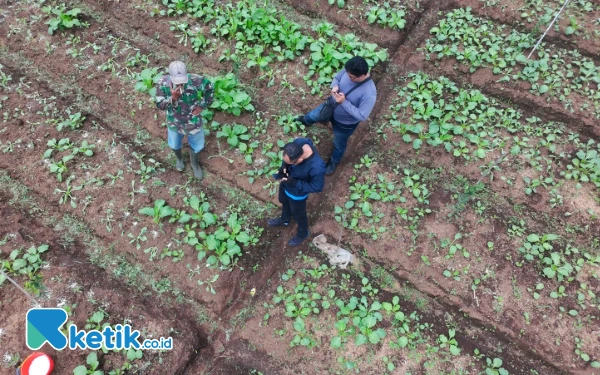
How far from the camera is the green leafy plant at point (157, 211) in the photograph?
496 cm

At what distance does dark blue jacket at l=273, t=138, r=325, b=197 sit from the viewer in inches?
149

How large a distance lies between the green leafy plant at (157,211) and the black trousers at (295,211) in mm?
1524

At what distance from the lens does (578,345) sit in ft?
14.4

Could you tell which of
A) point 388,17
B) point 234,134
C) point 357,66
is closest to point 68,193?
point 234,134

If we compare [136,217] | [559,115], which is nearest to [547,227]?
[559,115]

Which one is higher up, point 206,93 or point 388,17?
point 388,17

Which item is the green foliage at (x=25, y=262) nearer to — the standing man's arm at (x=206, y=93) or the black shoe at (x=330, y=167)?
the standing man's arm at (x=206, y=93)

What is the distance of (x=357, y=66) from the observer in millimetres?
4059

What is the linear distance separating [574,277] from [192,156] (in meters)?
5.21

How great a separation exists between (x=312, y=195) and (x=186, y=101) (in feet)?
6.98

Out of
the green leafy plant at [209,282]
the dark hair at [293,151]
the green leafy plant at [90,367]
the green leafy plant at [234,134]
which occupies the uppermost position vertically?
the dark hair at [293,151]

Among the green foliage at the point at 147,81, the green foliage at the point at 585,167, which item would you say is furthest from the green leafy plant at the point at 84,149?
the green foliage at the point at 585,167

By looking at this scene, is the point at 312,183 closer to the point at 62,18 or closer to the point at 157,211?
the point at 157,211

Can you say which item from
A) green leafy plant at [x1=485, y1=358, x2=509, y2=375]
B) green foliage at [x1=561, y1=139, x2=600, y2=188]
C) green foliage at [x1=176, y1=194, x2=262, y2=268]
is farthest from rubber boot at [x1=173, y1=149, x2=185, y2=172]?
green foliage at [x1=561, y1=139, x2=600, y2=188]
